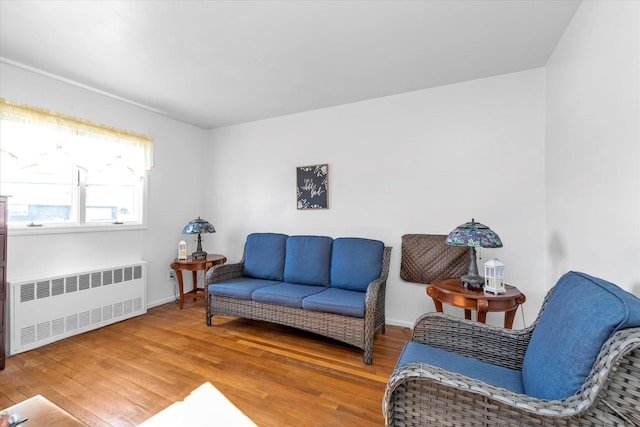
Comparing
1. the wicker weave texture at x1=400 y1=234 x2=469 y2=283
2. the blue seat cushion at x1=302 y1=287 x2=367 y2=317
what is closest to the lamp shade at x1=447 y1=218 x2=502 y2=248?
the wicker weave texture at x1=400 y1=234 x2=469 y2=283

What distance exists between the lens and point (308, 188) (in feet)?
11.9

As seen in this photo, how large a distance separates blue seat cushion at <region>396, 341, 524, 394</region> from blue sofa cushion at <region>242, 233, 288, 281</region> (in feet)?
6.73

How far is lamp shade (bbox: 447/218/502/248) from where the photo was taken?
6.83ft

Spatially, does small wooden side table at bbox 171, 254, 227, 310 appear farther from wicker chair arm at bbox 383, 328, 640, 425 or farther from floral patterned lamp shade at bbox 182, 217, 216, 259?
wicker chair arm at bbox 383, 328, 640, 425

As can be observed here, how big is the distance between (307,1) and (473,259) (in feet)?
7.20

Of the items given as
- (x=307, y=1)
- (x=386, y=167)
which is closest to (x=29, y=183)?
(x=307, y=1)

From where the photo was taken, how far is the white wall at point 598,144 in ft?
4.27

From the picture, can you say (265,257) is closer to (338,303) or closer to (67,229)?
(338,303)

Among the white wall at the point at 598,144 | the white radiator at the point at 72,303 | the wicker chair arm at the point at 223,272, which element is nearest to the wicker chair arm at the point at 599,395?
the white wall at the point at 598,144

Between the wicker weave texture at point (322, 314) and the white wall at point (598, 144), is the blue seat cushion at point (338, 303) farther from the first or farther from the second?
the white wall at point (598, 144)

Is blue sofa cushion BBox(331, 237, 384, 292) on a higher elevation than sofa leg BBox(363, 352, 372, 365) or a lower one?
higher

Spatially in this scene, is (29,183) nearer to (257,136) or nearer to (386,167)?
(257,136)

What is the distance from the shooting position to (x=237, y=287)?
300 centimetres

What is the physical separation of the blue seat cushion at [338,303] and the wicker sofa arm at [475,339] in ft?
2.66
